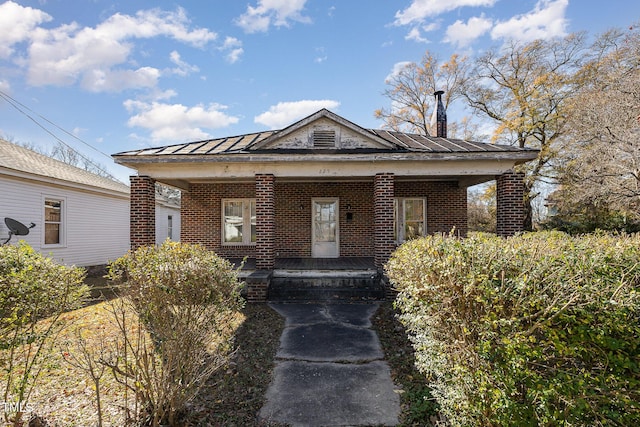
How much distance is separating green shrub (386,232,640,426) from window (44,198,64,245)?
12.8 m

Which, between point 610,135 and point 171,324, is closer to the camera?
point 171,324

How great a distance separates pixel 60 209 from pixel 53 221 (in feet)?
1.70

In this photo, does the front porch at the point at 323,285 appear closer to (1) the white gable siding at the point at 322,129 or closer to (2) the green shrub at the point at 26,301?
(1) the white gable siding at the point at 322,129

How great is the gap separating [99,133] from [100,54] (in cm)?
1098

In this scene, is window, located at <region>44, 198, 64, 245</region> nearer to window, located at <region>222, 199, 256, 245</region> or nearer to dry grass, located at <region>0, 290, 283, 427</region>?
window, located at <region>222, 199, 256, 245</region>

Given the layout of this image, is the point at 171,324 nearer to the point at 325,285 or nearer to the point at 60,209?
the point at 325,285

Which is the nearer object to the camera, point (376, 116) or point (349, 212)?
point (349, 212)

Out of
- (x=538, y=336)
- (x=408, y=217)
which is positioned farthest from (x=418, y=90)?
(x=538, y=336)

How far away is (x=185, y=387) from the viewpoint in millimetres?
2787

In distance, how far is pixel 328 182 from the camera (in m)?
11.0

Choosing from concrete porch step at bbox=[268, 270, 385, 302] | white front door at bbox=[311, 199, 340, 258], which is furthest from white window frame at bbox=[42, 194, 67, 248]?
white front door at bbox=[311, 199, 340, 258]

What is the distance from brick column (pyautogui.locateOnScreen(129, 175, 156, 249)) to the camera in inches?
324

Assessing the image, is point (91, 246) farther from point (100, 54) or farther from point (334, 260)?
point (334, 260)

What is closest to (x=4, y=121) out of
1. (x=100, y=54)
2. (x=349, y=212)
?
(x=100, y=54)
